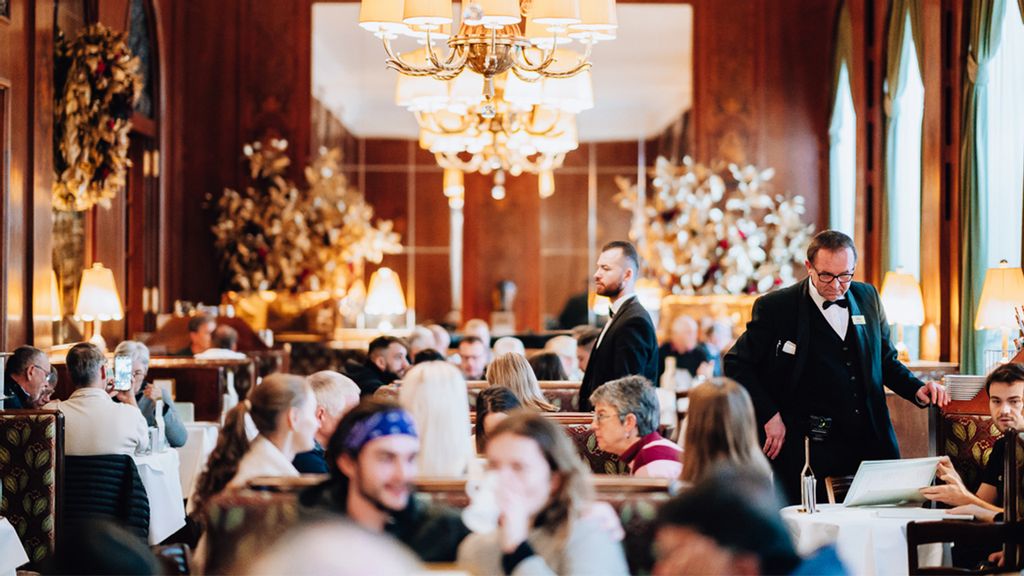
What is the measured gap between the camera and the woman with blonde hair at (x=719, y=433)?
3859 mm

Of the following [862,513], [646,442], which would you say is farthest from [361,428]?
[862,513]

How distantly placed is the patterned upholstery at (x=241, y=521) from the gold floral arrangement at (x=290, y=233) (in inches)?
399

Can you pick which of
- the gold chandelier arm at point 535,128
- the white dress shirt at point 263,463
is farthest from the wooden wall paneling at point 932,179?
the white dress shirt at point 263,463

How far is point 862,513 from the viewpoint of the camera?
5.29 m

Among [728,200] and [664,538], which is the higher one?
[728,200]

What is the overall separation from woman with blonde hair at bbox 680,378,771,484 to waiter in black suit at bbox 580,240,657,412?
229cm

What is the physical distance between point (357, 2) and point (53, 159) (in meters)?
4.90

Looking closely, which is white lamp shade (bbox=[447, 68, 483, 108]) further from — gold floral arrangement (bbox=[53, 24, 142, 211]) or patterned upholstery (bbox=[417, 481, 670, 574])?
patterned upholstery (bbox=[417, 481, 670, 574])

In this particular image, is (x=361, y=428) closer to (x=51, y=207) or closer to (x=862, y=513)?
(x=862, y=513)

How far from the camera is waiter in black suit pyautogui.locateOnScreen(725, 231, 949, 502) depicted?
5.84 metres

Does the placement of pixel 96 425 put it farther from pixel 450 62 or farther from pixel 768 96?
pixel 768 96

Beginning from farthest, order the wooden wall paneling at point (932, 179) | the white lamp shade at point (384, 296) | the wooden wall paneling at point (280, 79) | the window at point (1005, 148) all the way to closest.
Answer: the wooden wall paneling at point (280, 79)
the white lamp shade at point (384, 296)
the wooden wall paneling at point (932, 179)
the window at point (1005, 148)

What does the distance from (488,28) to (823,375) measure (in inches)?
107

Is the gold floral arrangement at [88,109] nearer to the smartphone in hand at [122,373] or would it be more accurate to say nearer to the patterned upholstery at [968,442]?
the smartphone in hand at [122,373]
